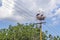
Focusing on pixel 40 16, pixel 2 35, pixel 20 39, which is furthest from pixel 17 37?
pixel 40 16

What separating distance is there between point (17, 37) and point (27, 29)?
467 cm

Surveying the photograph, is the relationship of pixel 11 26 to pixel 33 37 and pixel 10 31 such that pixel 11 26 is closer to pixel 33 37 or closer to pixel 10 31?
pixel 10 31

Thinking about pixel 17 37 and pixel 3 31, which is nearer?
pixel 17 37

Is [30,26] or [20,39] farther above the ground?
[30,26]

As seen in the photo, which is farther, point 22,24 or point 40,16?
point 22,24

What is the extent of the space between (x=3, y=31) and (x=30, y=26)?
856cm

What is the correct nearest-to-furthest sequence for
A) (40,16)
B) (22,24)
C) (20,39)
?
(40,16) < (20,39) < (22,24)

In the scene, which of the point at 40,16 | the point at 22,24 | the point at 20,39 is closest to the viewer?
the point at 40,16

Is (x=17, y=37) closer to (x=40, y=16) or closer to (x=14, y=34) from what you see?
(x=14, y=34)

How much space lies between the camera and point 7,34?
69.5 metres

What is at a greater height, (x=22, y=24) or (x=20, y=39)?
(x=22, y=24)

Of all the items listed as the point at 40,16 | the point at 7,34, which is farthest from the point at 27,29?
the point at 40,16

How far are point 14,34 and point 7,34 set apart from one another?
375cm

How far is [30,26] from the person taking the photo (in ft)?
229
